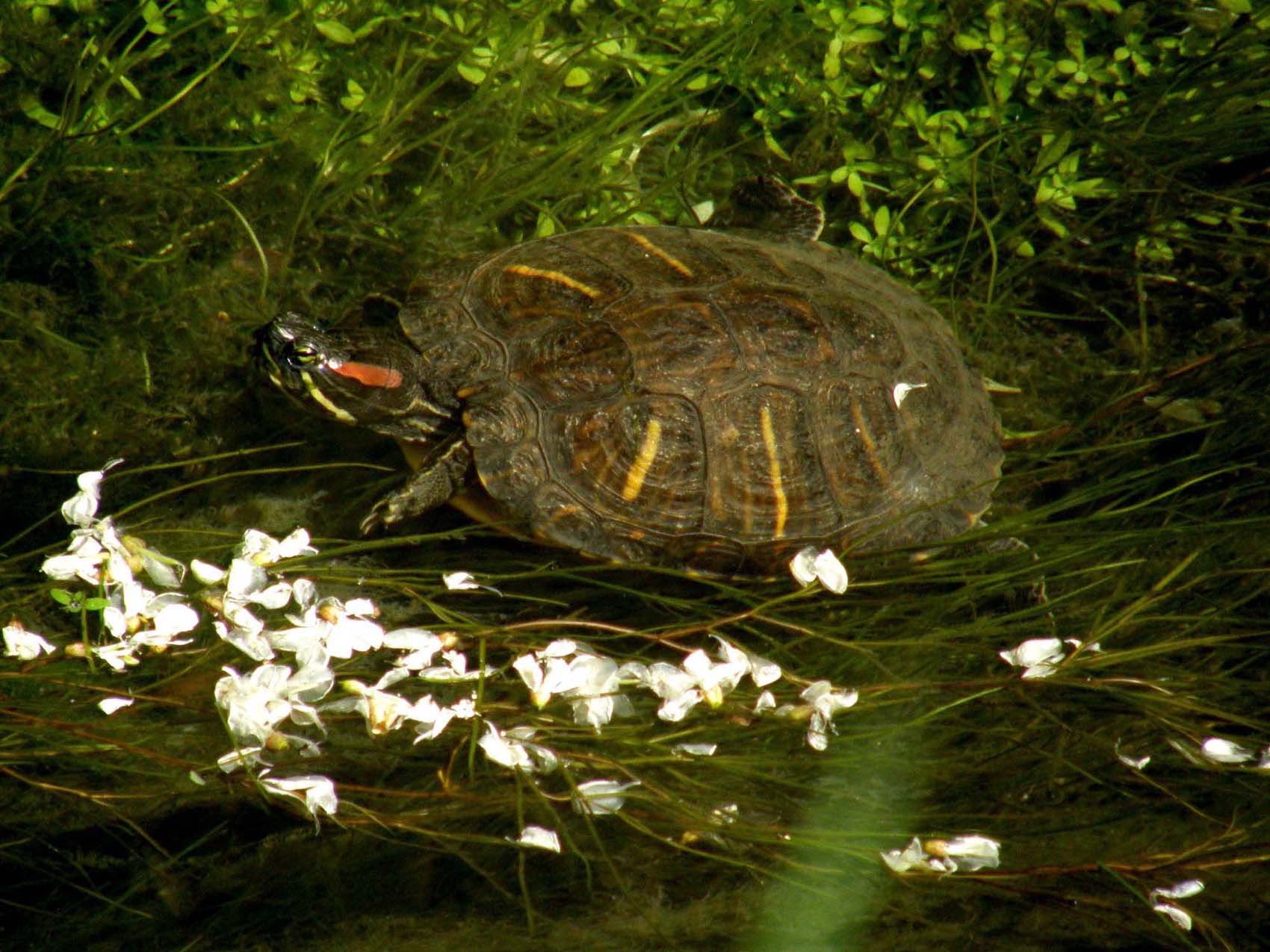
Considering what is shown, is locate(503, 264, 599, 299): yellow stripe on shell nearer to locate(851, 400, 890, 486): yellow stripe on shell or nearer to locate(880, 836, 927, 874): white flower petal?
locate(851, 400, 890, 486): yellow stripe on shell

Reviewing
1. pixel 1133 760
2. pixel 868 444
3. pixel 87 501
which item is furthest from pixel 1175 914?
pixel 87 501

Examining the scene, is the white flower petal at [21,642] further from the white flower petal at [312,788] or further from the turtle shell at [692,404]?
the turtle shell at [692,404]

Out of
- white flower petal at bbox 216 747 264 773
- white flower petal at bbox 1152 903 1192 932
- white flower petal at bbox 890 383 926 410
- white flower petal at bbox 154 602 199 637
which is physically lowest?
white flower petal at bbox 1152 903 1192 932

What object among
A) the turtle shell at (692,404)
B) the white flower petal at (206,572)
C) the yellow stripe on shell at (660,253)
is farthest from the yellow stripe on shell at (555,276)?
the white flower petal at (206,572)

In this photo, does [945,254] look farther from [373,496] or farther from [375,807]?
[375,807]

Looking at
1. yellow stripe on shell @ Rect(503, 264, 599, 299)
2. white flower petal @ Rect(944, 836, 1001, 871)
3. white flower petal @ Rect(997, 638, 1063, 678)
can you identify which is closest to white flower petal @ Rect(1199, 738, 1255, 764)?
white flower petal @ Rect(997, 638, 1063, 678)

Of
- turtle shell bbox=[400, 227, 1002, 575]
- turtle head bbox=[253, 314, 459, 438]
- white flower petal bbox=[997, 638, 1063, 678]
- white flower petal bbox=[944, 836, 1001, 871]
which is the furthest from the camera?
turtle head bbox=[253, 314, 459, 438]
